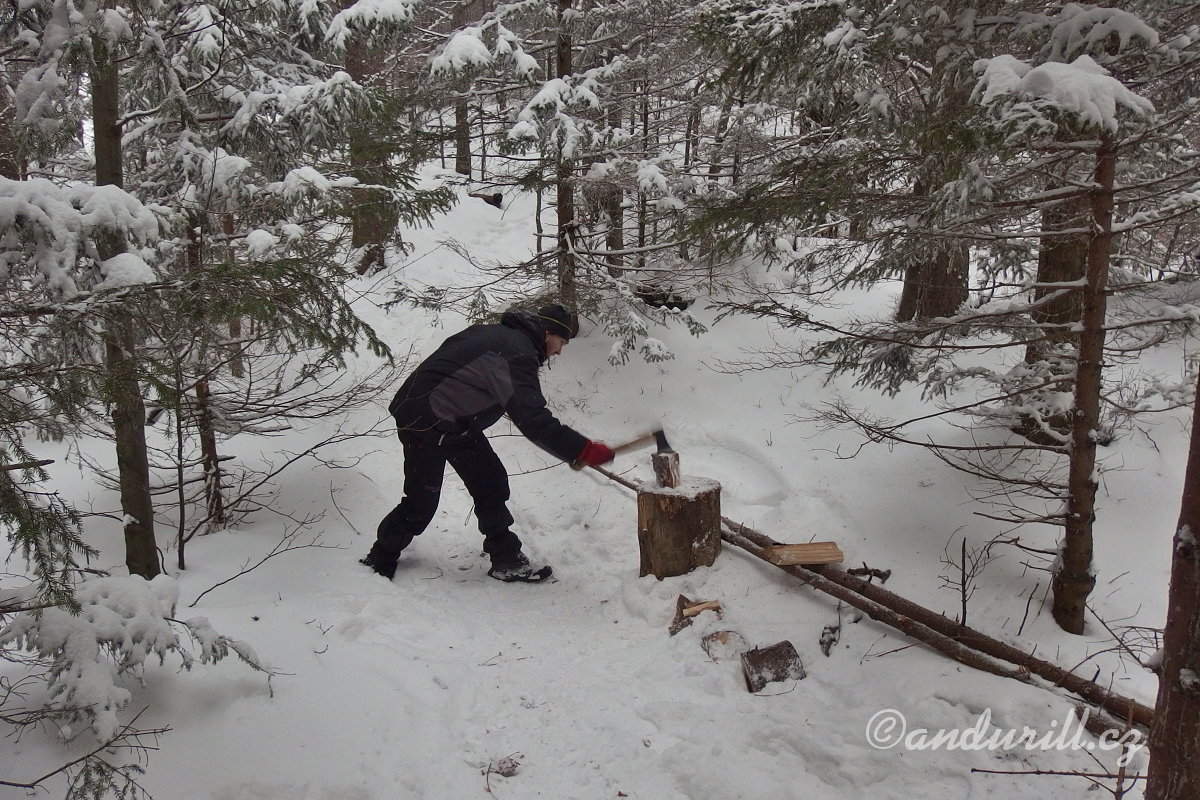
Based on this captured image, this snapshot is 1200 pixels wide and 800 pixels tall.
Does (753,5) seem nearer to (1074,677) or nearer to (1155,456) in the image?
(1074,677)

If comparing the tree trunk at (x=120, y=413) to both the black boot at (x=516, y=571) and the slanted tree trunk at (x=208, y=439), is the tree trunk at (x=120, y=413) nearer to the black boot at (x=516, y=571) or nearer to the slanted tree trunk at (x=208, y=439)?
the slanted tree trunk at (x=208, y=439)

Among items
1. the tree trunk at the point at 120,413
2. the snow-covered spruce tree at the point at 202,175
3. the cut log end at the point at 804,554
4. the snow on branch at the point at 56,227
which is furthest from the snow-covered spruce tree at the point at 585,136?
the snow on branch at the point at 56,227

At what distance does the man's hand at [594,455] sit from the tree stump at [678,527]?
0.51m

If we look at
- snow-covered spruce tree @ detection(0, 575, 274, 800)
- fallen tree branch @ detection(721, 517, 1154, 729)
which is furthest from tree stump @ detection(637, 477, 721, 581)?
snow-covered spruce tree @ detection(0, 575, 274, 800)

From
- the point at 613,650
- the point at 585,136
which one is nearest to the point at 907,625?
the point at 613,650

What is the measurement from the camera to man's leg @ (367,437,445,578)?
16.6ft

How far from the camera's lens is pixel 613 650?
176 inches

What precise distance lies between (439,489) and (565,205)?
540cm

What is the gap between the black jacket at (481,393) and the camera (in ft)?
15.7

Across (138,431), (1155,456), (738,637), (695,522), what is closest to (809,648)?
(738,637)

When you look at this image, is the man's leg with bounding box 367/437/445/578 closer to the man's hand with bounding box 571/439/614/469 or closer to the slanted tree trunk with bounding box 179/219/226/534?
the man's hand with bounding box 571/439/614/469

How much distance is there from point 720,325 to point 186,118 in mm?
7553

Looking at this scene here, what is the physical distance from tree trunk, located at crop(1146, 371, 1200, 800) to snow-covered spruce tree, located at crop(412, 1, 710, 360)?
5916 millimetres

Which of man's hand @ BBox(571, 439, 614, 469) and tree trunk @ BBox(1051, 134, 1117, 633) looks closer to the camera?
tree trunk @ BBox(1051, 134, 1117, 633)
